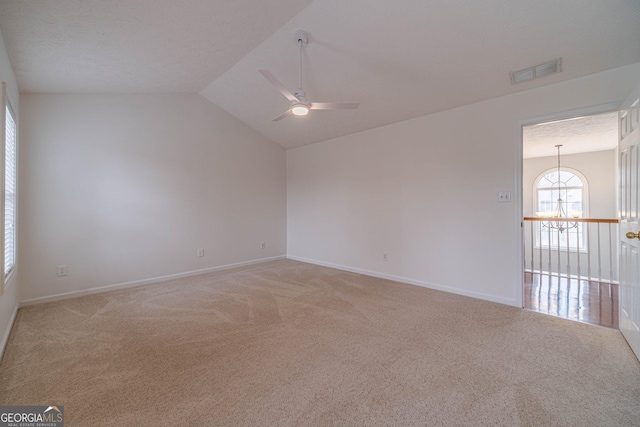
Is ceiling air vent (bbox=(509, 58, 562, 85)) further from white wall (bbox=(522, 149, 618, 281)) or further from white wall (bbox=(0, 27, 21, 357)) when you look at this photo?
white wall (bbox=(0, 27, 21, 357))

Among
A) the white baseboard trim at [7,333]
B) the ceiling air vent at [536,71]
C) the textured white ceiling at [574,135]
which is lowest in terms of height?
the white baseboard trim at [7,333]

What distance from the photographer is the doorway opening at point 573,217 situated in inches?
135

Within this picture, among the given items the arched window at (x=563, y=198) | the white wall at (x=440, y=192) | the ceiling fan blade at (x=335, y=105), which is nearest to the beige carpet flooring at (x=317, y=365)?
the white wall at (x=440, y=192)

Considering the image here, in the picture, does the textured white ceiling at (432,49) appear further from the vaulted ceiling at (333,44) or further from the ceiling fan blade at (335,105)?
the ceiling fan blade at (335,105)

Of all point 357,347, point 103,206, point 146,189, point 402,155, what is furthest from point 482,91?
point 103,206

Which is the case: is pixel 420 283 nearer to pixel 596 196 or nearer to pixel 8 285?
pixel 8 285

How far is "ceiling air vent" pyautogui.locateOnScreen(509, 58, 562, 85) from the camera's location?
2.58 m

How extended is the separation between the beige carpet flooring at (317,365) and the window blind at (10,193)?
0.70 m

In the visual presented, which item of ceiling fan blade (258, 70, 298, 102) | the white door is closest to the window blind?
ceiling fan blade (258, 70, 298, 102)

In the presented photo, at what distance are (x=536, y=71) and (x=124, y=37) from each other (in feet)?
13.2

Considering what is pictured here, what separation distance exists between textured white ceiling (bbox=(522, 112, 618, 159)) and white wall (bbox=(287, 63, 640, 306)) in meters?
0.60

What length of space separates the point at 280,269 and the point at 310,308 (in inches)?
77.6

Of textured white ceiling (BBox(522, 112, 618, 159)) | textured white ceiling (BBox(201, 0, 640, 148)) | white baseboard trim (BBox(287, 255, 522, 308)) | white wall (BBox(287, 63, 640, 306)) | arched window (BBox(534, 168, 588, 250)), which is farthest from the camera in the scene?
arched window (BBox(534, 168, 588, 250))

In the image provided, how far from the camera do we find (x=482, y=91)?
316 centimetres
